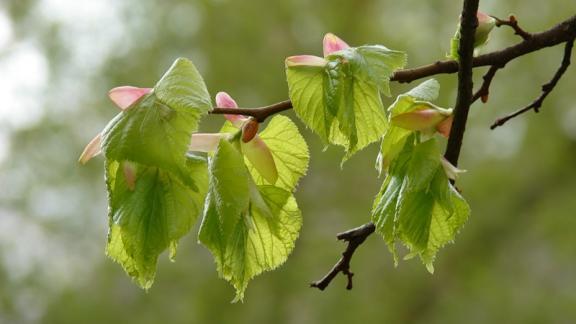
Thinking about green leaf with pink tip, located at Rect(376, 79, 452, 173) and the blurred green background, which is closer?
green leaf with pink tip, located at Rect(376, 79, 452, 173)

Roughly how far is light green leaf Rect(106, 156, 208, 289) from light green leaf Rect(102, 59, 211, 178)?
3cm

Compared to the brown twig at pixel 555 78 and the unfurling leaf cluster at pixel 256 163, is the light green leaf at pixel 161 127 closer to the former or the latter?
the unfurling leaf cluster at pixel 256 163

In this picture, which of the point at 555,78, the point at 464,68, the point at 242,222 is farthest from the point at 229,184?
the point at 555,78

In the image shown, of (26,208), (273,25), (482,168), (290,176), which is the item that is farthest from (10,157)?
(290,176)

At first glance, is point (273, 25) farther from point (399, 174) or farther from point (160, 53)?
point (399, 174)

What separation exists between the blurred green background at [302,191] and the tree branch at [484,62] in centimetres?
209

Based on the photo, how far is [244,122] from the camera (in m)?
0.41

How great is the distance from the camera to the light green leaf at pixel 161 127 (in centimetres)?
35

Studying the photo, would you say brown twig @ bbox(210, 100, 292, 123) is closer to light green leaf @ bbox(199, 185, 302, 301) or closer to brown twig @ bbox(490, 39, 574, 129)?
light green leaf @ bbox(199, 185, 302, 301)

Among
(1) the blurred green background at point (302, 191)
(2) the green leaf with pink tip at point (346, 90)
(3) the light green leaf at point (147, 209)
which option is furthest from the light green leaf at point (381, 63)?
(1) the blurred green background at point (302, 191)

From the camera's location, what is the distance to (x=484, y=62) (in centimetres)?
43

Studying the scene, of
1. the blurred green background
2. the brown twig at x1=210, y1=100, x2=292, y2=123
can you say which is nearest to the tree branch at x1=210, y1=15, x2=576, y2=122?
the brown twig at x1=210, y1=100, x2=292, y2=123

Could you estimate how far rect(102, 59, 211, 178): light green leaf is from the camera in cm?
35

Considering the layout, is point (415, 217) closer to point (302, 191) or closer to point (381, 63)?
point (381, 63)
